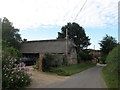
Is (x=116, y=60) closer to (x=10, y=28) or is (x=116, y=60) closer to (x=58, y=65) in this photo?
(x=58, y=65)

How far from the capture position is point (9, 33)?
25.1 metres

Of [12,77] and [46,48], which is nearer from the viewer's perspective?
[12,77]

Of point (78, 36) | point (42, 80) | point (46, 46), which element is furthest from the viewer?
point (78, 36)

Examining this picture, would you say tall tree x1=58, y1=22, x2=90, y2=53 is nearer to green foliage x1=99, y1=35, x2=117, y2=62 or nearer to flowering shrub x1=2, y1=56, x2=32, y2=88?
green foliage x1=99, y1=35, x2=117, y2=62

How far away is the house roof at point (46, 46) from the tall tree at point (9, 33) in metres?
3.08

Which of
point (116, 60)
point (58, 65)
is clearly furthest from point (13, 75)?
point (58, 65)

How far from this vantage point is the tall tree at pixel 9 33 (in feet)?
81.1

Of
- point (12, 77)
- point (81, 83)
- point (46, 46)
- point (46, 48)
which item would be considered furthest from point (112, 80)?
point (46, 46)

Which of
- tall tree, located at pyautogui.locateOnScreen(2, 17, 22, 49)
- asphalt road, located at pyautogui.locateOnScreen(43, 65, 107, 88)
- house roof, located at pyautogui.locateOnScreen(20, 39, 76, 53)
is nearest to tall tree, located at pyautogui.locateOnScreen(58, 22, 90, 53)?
house roof, located at pyautogui.locateOnScreen(20, 39, 76, 53)

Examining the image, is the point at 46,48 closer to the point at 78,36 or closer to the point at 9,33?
the point at 9,33

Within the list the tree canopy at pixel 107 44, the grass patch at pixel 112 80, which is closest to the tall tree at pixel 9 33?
the tree canopy at pixel 107 44

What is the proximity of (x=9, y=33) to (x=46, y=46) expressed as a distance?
8.33m

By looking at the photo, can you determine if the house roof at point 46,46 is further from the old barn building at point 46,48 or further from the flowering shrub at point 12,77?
the flowering shrub at point 12,77

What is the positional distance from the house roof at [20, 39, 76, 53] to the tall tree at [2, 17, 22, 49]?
3.08m
